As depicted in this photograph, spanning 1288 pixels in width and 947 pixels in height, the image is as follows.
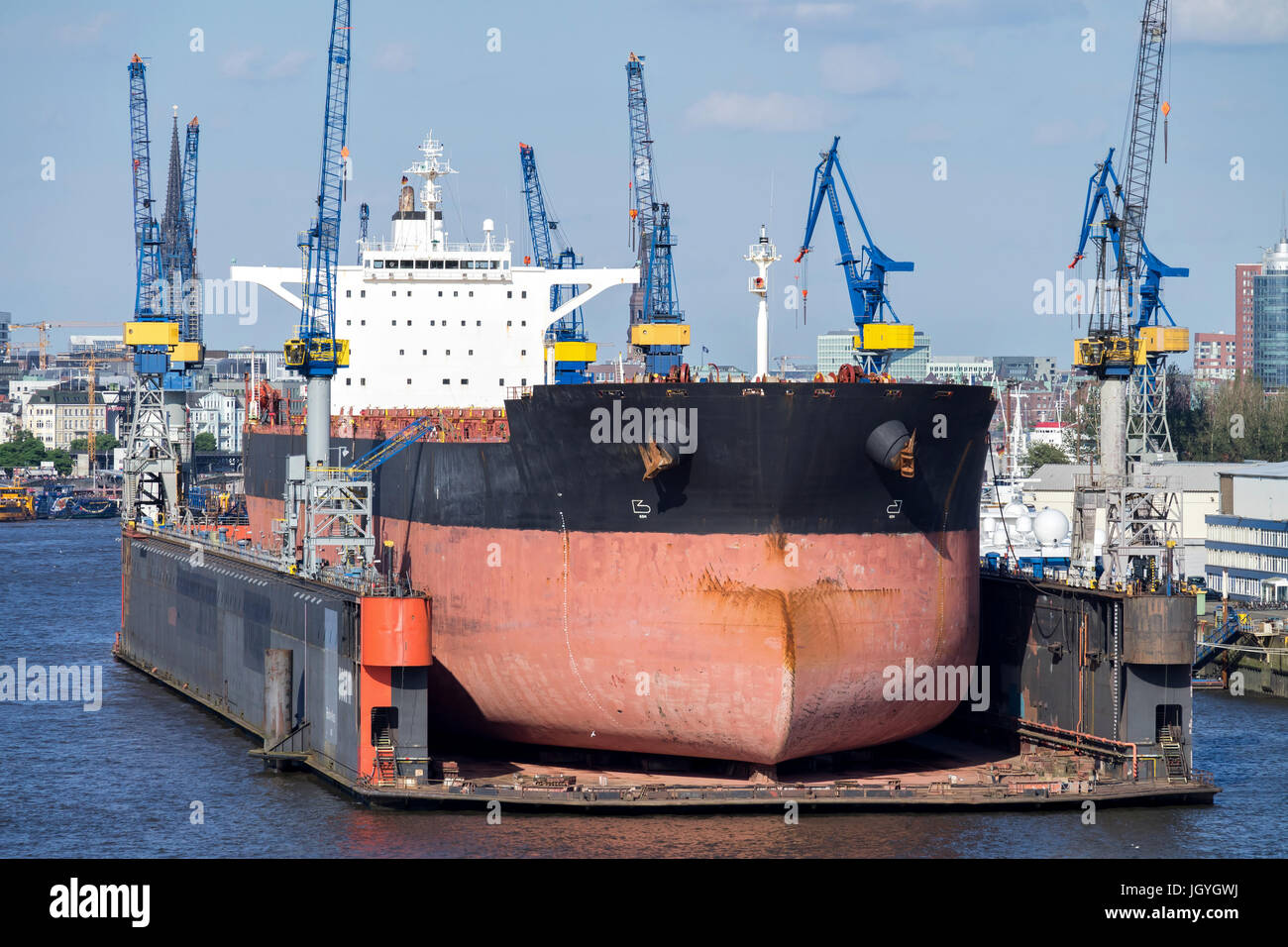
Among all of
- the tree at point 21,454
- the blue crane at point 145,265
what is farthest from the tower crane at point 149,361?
the tree at point 21,454

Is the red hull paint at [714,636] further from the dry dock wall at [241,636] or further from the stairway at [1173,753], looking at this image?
the stairway at [1173,753]

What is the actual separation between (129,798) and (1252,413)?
8247cm

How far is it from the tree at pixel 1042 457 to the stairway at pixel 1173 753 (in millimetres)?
73732

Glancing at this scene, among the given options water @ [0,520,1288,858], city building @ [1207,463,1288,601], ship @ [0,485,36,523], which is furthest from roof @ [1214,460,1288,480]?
ship @ [0,485,36,523]

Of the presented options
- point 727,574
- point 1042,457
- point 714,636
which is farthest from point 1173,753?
point 1042,457

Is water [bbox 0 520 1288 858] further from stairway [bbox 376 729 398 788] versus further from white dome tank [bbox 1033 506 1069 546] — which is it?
white dome tank [bbox 1033 506 1069 546]

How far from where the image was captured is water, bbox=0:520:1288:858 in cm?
3155

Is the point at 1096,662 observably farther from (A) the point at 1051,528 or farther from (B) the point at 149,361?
(B) the point at 149,361

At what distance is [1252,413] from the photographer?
10444cm

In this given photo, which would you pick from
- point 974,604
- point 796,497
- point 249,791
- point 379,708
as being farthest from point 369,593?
point 974,604

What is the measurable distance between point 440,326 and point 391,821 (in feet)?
64.8

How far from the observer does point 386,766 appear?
34.2 metres

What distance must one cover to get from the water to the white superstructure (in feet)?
35.1
